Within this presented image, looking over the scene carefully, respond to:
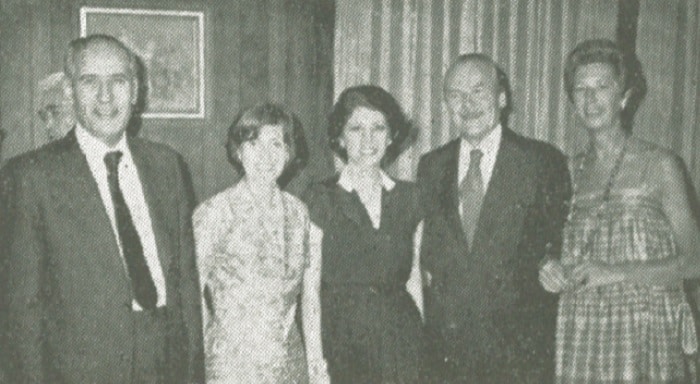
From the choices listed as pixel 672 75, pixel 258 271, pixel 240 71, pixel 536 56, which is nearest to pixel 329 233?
pixel 258 271

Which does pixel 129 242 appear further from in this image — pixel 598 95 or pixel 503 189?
pixel 598 95

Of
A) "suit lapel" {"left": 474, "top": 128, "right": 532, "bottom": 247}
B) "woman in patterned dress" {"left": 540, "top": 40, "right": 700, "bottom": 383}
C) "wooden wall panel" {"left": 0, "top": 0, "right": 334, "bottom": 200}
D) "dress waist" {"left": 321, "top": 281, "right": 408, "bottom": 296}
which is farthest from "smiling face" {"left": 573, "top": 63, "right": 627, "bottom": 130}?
"wooden wall panel" {"left": 0, "top": 0, "right": 334, "bottom": 200}

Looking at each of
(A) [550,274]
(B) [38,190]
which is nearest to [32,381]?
(B) [38,190]

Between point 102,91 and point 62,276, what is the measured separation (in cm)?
51

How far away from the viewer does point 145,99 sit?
3.72 m

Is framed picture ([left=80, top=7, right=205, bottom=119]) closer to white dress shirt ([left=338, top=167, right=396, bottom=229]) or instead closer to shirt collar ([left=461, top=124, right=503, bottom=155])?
white dress shirt ([left=338, top=167, right=396, bottom=229])

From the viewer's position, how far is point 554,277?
255cm

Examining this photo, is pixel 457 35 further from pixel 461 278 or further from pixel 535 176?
pixel 461 278

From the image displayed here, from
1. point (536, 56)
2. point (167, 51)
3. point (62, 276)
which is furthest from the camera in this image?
point (536, 56)

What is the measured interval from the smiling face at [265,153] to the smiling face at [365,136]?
259 millimetres

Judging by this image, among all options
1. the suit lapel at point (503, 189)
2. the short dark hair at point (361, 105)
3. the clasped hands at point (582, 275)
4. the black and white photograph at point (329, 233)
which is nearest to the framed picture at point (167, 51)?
the black and white photograph at point (329, 233)

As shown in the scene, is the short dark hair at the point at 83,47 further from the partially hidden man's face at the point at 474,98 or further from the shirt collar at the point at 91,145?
the partially hidden man's face at the point at 474,98

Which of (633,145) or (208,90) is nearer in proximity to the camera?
(633,145)

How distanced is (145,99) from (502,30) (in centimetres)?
176
